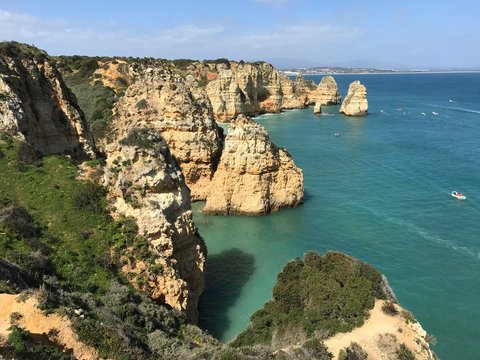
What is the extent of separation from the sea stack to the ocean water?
5805cm

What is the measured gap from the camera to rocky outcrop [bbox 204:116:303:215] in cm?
3550

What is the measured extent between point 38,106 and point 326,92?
336ft

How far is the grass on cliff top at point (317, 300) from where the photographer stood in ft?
57.0

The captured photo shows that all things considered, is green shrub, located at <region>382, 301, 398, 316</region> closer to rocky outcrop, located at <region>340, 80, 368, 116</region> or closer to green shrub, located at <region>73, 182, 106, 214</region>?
green shrub, located at <region>73, 182, 106, 214</region>

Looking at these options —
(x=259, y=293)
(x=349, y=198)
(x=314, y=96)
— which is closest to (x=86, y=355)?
(x=259, y=293)

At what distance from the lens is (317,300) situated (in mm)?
18609

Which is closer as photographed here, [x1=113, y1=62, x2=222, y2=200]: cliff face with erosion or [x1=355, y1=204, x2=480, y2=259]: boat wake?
[x1=355, y1=204, x2=480, y2=259]: boat wake

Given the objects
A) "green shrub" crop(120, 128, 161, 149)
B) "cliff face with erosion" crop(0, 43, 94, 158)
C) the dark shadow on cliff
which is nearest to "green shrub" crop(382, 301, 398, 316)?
the dark shadow on cliff

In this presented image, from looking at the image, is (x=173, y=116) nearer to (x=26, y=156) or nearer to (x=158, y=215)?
(x=26, y=156)

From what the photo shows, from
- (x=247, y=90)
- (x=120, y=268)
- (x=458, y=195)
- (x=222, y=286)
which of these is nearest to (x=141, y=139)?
(x=120, y=268)

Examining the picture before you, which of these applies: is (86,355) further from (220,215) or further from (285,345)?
(220,215)

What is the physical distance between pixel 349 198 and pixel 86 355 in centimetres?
3413

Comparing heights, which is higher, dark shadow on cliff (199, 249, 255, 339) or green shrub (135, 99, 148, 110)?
green shrub (135, 99, 148, 110)

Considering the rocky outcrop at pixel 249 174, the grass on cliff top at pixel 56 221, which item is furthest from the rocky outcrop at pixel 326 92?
the grass on cliff top at pixel 56 221
